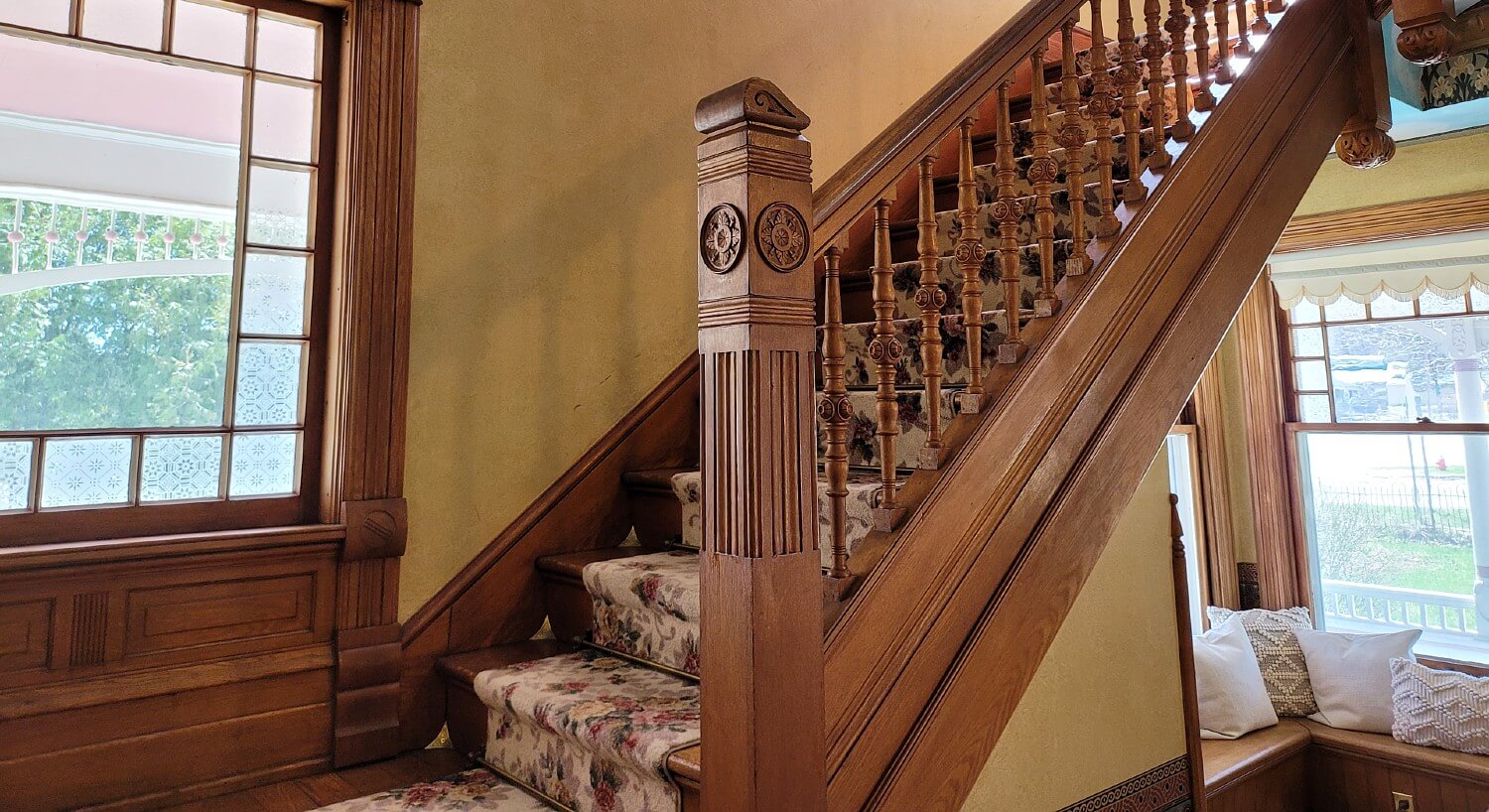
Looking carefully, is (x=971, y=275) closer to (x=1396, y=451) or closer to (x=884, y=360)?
(x=884, y=360)

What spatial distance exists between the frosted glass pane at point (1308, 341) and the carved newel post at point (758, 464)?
4886 millimetres

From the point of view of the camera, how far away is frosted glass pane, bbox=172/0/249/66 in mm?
1881

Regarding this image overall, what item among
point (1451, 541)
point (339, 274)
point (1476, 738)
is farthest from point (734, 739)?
point (1451, 541)

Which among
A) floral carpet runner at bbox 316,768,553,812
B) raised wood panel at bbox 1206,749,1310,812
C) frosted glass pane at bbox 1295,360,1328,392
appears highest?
frosted glass pane at bbox 1295,360,1328,392

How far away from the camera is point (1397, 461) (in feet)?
15.6

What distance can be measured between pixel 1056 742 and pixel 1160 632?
0.52 meters

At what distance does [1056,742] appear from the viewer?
201 cm

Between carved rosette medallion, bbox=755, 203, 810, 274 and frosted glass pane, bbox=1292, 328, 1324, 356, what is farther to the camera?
frosted glass pane, bbox=1292, 328, 1324, 356

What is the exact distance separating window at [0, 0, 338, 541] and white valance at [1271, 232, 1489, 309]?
16.3ft

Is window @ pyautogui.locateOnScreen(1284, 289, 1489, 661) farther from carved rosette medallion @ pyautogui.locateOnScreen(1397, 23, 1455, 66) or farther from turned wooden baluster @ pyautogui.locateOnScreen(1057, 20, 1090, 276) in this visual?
turned wooden baluster @ pyautogui.locateOnScreen(1057, 20, 1090, 276)

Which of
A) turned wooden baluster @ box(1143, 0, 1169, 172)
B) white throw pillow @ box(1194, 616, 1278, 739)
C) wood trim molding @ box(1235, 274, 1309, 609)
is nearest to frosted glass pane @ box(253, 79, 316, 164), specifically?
turned wooden baluster @ box(1143, 0, 1169, 172)

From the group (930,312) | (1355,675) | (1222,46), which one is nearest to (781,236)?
(930,312)

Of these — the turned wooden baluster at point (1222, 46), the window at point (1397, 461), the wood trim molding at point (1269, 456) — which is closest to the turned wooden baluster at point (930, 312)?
the turned wooden baluster at point (1222, 46)

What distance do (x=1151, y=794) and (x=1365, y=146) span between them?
6.52 feet
